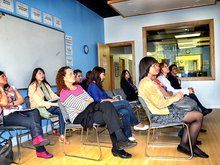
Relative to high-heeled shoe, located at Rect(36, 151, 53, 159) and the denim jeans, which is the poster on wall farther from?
high-heeled shoe, located at Rect(36, 151, 53, 159)

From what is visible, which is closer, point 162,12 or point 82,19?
point 82,19

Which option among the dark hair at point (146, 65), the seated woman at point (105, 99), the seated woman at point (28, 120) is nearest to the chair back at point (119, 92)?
the seated woman at point (105, 99)

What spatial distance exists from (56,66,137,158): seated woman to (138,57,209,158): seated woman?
434 mm

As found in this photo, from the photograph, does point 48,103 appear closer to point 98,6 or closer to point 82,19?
point 82,19

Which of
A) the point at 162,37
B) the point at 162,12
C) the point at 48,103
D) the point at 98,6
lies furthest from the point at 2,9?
the point at 162,37

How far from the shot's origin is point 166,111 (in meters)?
2.59

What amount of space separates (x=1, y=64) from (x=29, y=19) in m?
1.08

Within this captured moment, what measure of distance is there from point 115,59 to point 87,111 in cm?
752

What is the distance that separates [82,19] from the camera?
5.93m

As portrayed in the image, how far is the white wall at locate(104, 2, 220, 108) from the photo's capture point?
6215mm

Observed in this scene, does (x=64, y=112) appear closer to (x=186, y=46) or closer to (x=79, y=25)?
(x=79, y=25)

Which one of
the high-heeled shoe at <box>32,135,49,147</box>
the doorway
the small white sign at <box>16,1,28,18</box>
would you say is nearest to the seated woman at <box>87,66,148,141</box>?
the high-heeled shoe at <box>32,135,49,147</box>

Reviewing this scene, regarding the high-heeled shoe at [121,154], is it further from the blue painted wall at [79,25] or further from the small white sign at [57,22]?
the small white sign at [57,22]

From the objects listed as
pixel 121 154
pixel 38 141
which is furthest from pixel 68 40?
pixel 121 154
